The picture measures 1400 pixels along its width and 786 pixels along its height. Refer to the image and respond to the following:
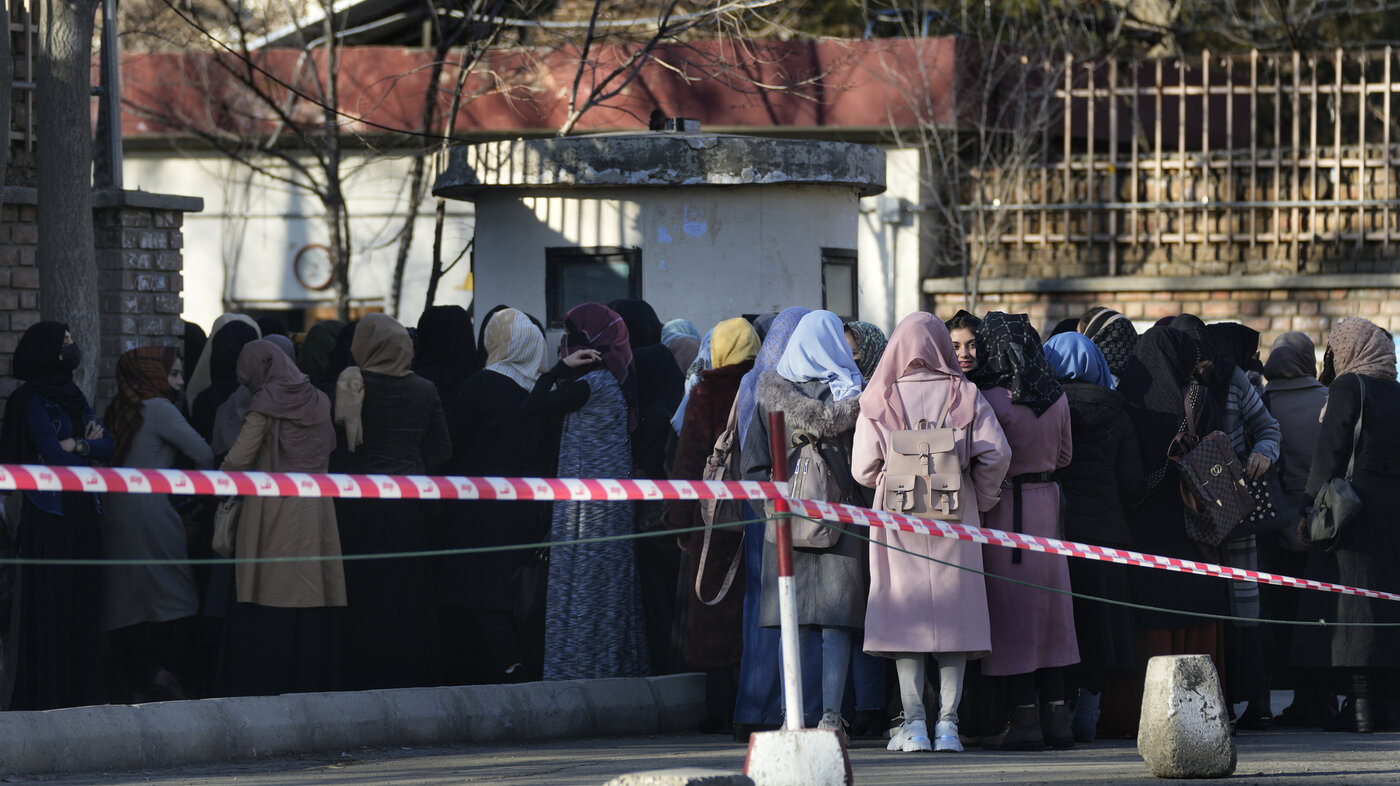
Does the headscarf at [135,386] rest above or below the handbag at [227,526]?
above

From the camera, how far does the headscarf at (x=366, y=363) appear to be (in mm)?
7621

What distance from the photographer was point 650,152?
10.8 m

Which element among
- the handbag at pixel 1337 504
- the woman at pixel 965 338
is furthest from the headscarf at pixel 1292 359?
the woman at pixel 965 338

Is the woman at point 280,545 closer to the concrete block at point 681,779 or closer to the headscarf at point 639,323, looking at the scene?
the headscarf at point 639,323

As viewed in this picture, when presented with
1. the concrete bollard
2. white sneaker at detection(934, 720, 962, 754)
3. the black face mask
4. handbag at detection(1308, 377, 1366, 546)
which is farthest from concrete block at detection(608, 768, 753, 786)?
handbag at detection(1308, 377, 1366, 546)

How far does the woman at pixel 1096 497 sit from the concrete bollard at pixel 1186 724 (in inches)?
38.9

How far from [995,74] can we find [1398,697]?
37.3 feet

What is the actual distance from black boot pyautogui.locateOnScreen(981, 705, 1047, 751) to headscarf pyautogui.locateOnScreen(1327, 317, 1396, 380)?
2.05 metres

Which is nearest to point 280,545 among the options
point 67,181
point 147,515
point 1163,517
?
point 147,515

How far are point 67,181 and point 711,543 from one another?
406 cm

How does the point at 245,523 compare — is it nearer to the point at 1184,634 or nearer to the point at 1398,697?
the point at 1184,634

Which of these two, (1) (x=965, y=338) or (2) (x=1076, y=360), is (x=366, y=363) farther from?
(2) (x=1076, y=360)

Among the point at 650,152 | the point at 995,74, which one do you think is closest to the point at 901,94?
the point at 995,74

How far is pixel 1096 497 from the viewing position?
709 centimetres
